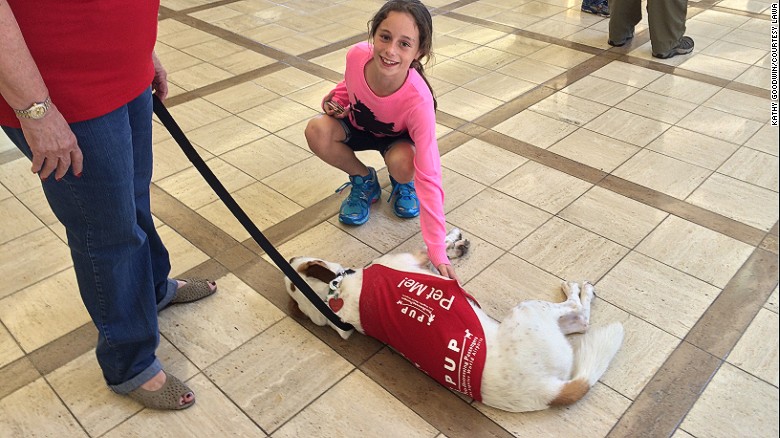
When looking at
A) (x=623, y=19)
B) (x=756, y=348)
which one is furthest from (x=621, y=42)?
(x=756, y=348)

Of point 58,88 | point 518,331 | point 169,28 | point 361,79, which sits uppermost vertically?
point 58,88

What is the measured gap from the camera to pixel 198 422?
1956 mm

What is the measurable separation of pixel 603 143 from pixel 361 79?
1.54 meters

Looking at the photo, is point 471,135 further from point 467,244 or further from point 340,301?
point 340,301

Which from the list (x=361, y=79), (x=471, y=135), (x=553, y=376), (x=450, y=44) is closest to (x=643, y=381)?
(x=553, y=376)

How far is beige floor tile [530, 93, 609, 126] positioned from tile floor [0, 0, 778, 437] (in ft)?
0.05

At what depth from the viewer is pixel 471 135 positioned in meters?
3.55

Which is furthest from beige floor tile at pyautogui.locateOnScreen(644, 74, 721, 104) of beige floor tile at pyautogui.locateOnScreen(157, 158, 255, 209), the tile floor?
beige floor tile at pyautogui.locateOnScreen(157, 158, 255, 209)

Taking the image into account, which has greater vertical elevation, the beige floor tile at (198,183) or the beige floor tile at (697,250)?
the beige floor tile at (697,250)

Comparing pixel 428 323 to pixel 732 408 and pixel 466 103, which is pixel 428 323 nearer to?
pixel 732 408

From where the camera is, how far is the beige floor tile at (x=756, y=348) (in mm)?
2078

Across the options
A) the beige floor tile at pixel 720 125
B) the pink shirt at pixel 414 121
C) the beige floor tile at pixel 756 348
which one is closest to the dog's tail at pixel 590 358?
the beige floor tile at pixel 756 348

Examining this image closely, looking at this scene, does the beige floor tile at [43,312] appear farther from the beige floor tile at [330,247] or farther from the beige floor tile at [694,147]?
the beige floor tile at [694,147]

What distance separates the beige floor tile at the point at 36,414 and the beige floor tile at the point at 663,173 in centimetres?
256
